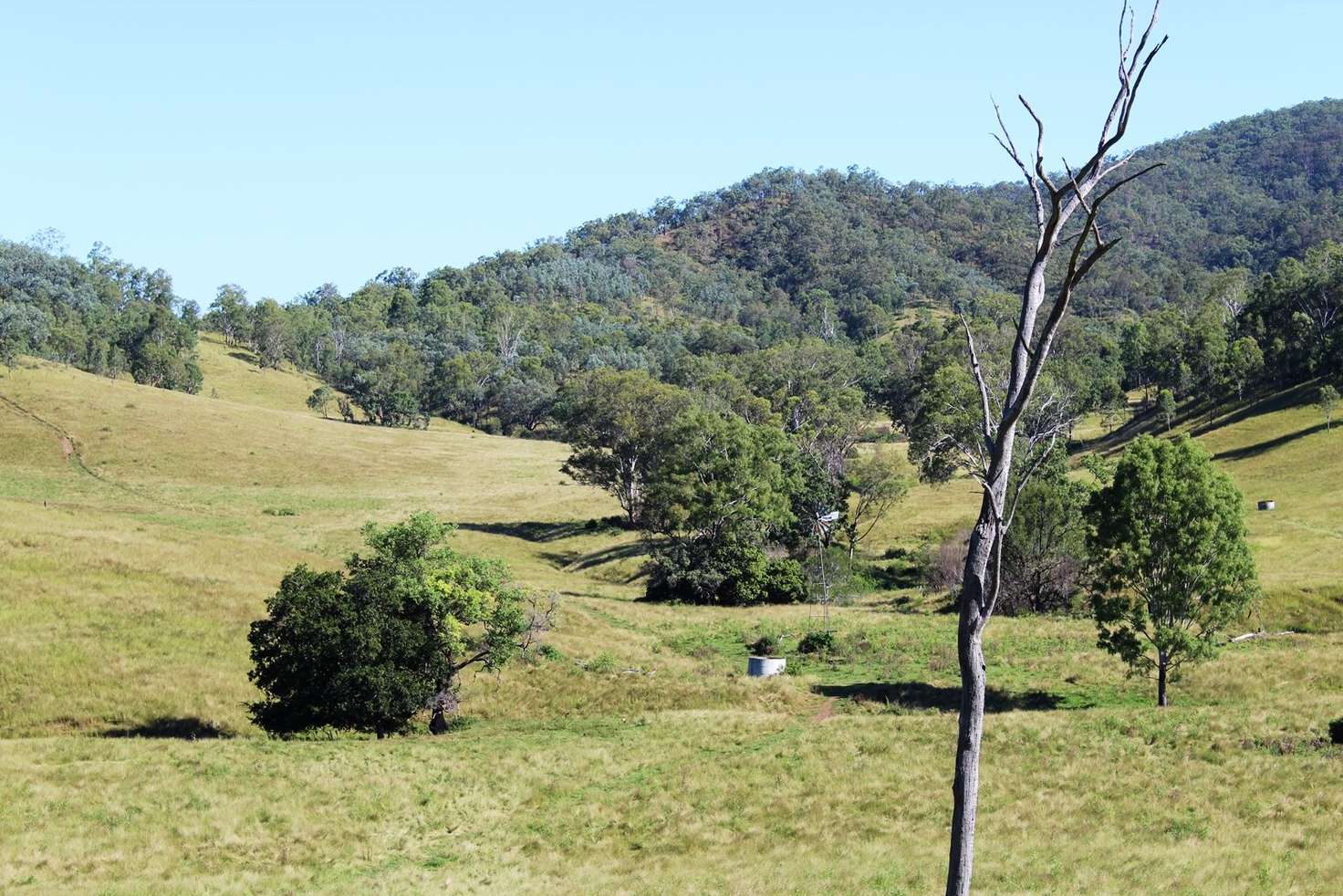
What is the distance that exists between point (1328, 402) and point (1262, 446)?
265 inches

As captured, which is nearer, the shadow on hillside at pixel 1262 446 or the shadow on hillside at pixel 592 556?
the shadow on hillside at pixel 592 556

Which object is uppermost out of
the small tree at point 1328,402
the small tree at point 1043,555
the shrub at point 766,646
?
the small tree at point 1328,402

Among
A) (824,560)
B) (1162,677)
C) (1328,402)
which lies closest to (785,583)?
(824,560)

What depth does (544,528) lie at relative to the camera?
9888 cm

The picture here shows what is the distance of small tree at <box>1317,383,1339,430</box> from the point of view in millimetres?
102000

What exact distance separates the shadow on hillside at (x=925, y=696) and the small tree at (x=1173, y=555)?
3478 millimetres

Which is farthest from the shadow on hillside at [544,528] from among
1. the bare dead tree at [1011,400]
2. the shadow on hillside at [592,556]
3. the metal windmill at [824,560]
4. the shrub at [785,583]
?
the bare dead tree at [1011,400]

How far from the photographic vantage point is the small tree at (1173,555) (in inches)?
1687

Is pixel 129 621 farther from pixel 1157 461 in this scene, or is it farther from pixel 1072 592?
pixel 1072 592

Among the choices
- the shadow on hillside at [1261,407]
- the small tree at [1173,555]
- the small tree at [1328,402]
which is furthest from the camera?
the shadow on hillside at [1261,407]

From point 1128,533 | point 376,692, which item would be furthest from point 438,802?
point 1128,533

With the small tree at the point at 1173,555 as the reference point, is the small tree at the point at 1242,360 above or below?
above

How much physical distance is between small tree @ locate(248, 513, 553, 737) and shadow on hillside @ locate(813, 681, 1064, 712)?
13.9 m

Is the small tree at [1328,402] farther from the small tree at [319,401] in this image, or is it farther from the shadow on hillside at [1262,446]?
the small tree at [319,401]
